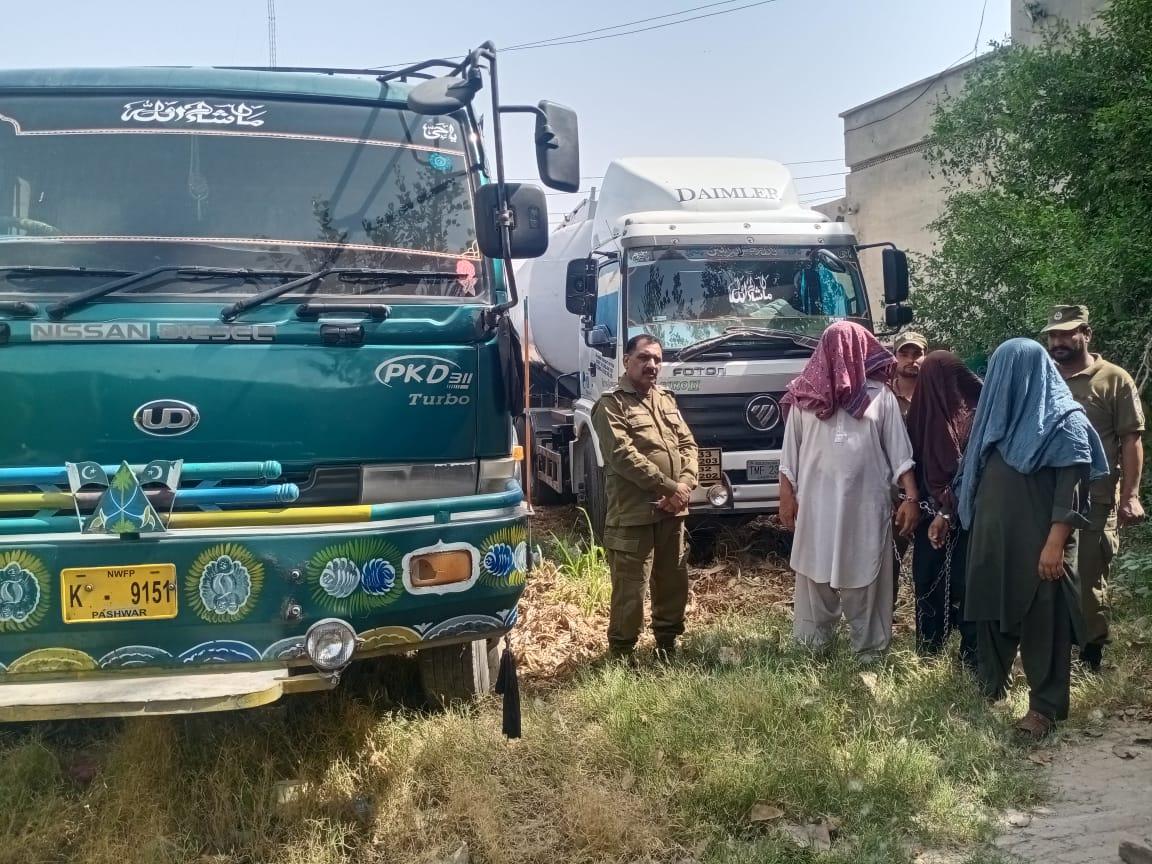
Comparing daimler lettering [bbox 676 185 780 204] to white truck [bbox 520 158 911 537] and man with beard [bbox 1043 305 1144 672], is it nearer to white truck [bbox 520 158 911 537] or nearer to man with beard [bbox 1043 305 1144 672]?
white truck [bbox 520 158 911 537]

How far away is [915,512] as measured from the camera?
4.52 metres

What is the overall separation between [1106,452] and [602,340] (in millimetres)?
3583

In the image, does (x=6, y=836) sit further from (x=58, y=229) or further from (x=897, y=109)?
(x=897, y=109)

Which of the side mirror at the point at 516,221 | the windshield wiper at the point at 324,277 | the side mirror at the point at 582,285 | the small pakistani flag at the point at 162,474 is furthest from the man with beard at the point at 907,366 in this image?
the small pakistani flag at the point at 162,474

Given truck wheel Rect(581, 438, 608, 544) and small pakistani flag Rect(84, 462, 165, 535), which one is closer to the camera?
small pakistani flag Rect(84, 462, 165, 535)

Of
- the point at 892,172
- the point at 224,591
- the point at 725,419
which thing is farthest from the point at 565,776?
the point at 892,172

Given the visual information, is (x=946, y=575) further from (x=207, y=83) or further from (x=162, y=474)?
(x=207, y=83)

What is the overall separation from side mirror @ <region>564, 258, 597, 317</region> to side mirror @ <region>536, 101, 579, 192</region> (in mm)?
3837

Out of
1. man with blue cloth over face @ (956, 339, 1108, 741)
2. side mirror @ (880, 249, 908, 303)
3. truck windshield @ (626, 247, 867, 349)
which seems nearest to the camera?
man with blue cloth over face @ (956, 339, 1108, 741)

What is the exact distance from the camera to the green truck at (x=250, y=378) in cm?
304

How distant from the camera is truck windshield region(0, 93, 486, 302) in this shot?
3.44 m

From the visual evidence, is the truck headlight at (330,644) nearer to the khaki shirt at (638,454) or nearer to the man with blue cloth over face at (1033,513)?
the khaki shirt at (638,454)

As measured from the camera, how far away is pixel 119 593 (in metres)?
3.02

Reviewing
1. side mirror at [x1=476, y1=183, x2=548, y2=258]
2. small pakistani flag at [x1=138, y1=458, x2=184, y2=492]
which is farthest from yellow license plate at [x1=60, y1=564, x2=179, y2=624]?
side mirror at [x1=476, y1=183, x2=548, y2=258]
